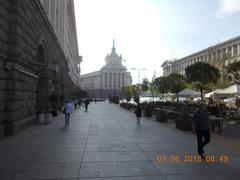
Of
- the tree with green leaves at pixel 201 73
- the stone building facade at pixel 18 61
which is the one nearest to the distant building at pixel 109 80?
the tree with green leaves at pixel 201 73

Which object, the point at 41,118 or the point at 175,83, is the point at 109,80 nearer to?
the point at 175,83

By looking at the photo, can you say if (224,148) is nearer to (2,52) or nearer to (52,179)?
(52,179)

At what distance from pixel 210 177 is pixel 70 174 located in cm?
327

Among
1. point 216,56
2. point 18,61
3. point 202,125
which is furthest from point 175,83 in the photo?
point 202,125

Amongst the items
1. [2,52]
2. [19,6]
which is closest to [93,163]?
[2,52]

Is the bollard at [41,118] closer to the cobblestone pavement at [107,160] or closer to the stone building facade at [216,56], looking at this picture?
the cobblestone pavement at [107,160]
